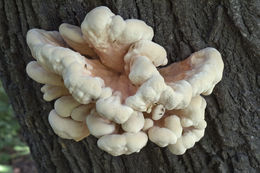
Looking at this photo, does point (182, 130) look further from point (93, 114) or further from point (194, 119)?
point (93, 114)

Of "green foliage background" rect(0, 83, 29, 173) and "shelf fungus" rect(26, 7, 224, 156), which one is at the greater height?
"shelf fungus" rect(26, 7, 224, 156)

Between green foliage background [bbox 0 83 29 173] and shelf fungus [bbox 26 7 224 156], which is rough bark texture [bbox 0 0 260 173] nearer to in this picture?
shelf fungus [bbox 26 7 224 156]

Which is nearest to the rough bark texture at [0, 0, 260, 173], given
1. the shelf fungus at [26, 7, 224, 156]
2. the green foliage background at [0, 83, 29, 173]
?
the shelf fungus at [26, 7, 224, 156]

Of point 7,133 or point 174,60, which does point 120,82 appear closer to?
point 174,60

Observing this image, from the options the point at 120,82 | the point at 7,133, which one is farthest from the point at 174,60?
the point at 7,133

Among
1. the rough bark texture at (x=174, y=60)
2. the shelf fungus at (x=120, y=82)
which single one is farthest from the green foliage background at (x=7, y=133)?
the shelf fungus at (x=120, y=82)
